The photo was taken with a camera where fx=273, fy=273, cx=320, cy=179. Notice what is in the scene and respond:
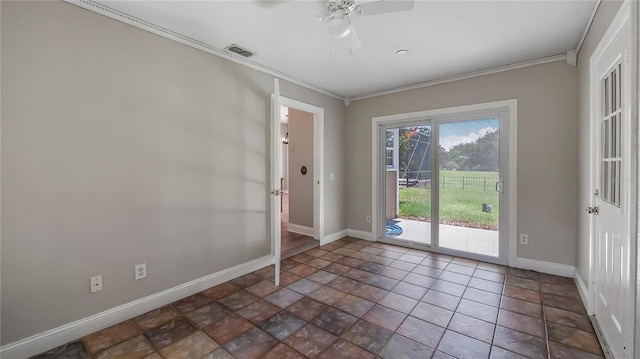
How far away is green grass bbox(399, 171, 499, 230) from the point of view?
3.56m

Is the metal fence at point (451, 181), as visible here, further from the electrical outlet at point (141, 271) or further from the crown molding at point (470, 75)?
the electrical outlet at point (141, 271)

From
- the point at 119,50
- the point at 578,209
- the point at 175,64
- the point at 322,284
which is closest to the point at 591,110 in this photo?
the point at 578,209

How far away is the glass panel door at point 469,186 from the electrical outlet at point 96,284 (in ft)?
12.8

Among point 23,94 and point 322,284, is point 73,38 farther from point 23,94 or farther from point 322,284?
point 322,284

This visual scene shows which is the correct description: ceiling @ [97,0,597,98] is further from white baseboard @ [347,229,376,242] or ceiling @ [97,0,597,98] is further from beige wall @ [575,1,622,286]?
white baseboard @ [347,229,376,242]

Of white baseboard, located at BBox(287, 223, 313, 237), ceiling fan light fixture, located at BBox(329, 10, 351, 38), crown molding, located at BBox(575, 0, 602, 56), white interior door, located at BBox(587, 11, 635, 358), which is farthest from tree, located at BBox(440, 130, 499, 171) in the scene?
ceiling fan light fixture, located at BBox(329, 10, 351, 38)

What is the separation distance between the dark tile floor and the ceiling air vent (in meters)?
2.50

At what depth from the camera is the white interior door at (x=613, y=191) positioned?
1540 millimetres

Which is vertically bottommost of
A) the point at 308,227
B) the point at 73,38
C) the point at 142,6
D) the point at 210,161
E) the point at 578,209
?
the point at 308,227

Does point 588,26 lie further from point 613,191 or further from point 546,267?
point 546,267

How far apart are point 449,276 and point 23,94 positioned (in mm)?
4032

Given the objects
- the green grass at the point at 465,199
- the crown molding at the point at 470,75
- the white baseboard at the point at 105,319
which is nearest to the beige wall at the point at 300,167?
the crown molding at the point at 470,75

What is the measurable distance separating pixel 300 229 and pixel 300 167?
1102 mm

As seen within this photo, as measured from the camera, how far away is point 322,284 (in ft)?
9.58
